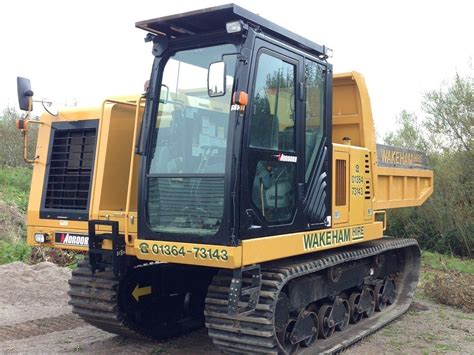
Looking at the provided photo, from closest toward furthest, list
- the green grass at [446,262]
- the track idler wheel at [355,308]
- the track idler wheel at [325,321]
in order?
1. the track idler wheel at [325,321]
2. the track idler wheel at [355,308]
3. the green grass at [446,262]

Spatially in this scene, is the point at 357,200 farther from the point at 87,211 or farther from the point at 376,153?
the point at 87,211

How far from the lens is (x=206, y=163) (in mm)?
4359

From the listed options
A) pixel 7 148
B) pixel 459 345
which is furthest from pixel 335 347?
pixel 7 148

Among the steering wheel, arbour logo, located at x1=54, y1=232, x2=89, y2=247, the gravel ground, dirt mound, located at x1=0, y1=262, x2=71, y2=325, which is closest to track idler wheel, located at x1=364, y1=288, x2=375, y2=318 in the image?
the gravel ground

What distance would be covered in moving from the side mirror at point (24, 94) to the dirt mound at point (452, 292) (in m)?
5.91

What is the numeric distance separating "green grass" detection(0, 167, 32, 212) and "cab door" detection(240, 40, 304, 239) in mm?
11801

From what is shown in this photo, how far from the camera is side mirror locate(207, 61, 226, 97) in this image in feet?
13.7

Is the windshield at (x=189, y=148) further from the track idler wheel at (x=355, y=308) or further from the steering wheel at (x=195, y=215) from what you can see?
the track idler wheel at (x=355, y=308)

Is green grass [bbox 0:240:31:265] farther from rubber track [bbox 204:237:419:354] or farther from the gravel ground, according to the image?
rubber track [bbox 204:237:419:354]

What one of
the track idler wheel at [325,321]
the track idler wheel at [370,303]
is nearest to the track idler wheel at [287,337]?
the track idler wheel at [325,321]

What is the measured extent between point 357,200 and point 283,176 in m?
1.53

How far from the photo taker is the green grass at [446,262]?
434 inches

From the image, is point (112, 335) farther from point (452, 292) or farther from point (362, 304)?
point (452, 292)

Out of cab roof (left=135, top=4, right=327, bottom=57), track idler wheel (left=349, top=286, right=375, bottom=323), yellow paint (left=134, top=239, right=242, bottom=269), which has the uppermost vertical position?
cab roof (left=135, top=4, right=327, bottom=57)
